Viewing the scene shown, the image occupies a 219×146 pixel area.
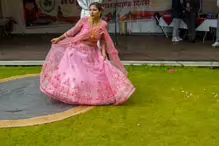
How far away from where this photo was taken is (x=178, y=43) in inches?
412

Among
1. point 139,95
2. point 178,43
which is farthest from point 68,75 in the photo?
point 178,43

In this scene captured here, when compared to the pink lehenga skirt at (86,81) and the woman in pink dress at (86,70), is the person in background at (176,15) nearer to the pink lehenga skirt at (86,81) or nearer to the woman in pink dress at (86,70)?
the woman in pink dress at (86,70)

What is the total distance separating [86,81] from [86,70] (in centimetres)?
17

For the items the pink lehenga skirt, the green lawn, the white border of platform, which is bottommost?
the green lawn

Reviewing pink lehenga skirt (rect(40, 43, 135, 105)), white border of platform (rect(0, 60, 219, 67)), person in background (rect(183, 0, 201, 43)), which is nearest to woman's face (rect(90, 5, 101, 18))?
pink lehenga skirt (rect(40, 43, 135, 105))

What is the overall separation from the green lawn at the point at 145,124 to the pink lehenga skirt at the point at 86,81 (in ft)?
0.66

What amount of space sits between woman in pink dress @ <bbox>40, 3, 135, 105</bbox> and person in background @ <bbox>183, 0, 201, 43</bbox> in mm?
5740

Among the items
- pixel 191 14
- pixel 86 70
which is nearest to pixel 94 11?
pixel 86 70

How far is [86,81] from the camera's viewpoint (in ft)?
16.5

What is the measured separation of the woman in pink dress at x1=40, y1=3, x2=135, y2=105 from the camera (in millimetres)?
5016

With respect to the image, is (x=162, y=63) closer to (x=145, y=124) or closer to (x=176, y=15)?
(x=176, y=15)

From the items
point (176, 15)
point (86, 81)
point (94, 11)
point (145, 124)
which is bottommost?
point (145, 124)

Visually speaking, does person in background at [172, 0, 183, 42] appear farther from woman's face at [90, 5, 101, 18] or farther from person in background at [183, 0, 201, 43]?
woman's face at [90, 5, 101, 18]

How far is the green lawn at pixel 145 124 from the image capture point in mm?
3961
